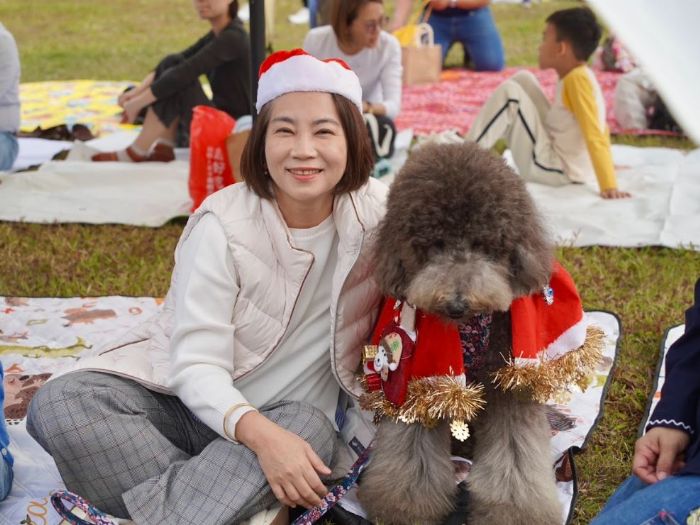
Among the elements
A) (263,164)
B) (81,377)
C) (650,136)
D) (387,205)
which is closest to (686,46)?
(387,205)

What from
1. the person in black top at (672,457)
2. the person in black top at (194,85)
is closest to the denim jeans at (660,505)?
the person in black top at (672,457)

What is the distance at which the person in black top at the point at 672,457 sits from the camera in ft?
4.69

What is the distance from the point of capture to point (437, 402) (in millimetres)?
1796

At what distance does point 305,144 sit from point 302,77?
0.53 ft

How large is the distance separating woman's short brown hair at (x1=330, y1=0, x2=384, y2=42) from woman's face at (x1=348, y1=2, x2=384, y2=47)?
0.07 feet

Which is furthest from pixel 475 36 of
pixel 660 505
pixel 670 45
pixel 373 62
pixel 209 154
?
pixel 670 45

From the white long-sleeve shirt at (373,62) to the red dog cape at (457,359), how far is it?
9.79 ft

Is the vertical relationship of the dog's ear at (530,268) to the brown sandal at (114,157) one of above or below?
above

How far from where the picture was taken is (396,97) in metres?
4.82

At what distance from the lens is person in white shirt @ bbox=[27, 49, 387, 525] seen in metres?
1.84

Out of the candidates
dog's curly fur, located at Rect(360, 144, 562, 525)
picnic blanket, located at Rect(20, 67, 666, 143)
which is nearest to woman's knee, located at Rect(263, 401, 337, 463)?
dog's curly fur, located at Rect(360, 144, 562, 525)

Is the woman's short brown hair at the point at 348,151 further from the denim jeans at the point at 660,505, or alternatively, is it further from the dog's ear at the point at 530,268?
the denim jeans at the point at 660,505

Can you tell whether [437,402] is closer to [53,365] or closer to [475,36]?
[53,365]

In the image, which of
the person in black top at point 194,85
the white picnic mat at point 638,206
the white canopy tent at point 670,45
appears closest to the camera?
the white canopy tent at point 670,45
